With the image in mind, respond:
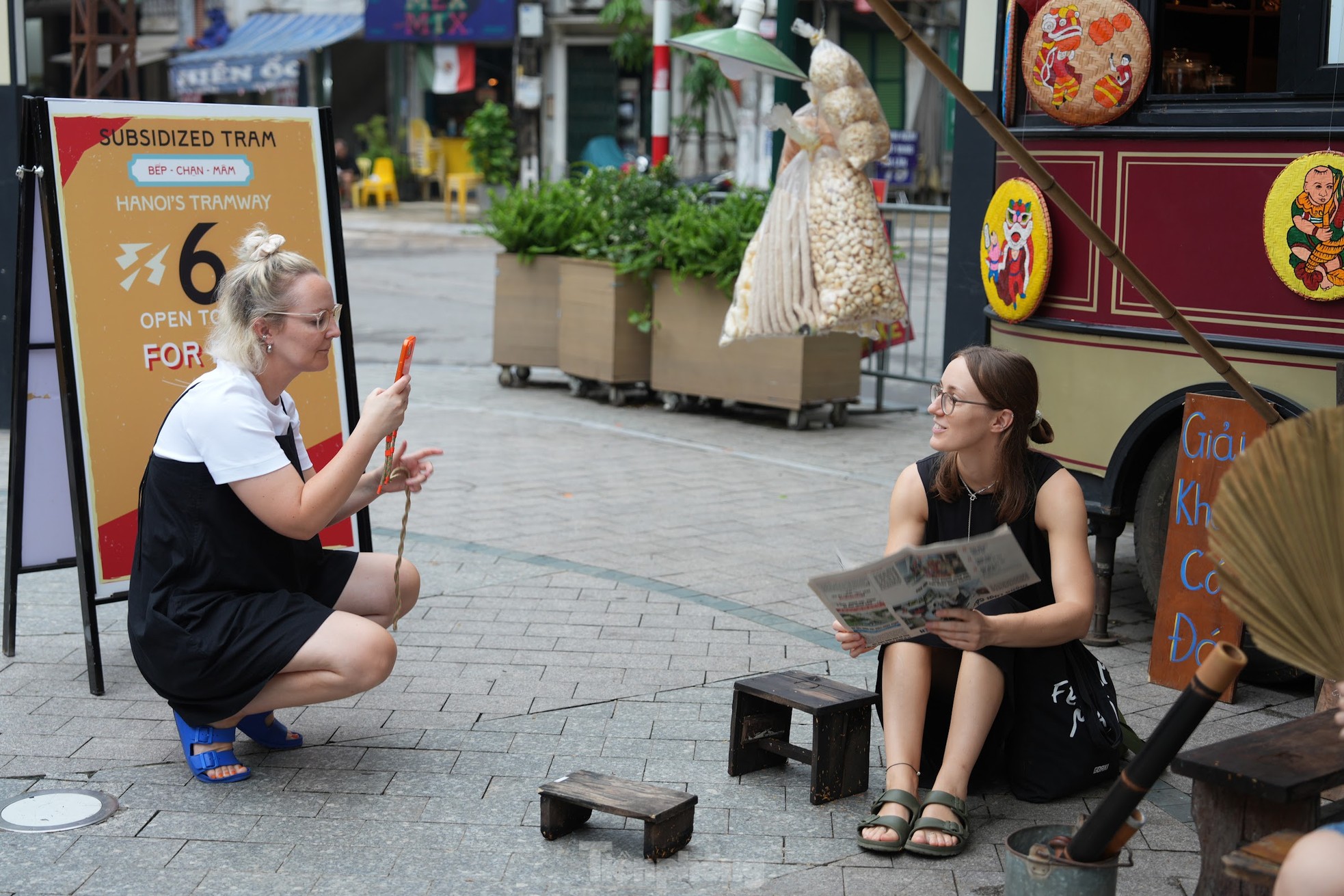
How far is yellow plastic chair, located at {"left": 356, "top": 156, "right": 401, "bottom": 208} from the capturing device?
30.0m

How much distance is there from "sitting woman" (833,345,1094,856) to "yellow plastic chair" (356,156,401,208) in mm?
27282

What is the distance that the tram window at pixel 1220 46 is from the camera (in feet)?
18.0

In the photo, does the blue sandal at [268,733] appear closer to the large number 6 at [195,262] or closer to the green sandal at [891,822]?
the large number 6 at [195,262]

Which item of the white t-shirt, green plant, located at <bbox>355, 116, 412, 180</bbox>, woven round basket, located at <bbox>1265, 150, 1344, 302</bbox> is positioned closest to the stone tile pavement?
the white t-shirt

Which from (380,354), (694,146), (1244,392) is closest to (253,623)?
→ (1244,392)

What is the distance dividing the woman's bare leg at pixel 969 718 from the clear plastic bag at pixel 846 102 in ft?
12.7

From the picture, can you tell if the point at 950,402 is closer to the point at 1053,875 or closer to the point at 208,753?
the point at 1053,875

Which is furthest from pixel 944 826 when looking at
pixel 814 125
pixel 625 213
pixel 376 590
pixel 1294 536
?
pixel 625 213

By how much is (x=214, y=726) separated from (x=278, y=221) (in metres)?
1.80

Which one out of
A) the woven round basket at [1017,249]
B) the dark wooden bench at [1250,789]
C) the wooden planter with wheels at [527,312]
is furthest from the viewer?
the wooden planter with wheels at [527,312]

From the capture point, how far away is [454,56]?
98.4 feet

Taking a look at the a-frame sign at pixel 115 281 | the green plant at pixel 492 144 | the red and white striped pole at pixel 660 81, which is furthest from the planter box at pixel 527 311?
the green plant at pixel 492 144

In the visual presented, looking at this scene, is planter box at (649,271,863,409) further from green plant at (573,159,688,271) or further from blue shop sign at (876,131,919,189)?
blue shop sign at (876,131,919,189)

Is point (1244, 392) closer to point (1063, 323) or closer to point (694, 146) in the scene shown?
point (1063, 323)
